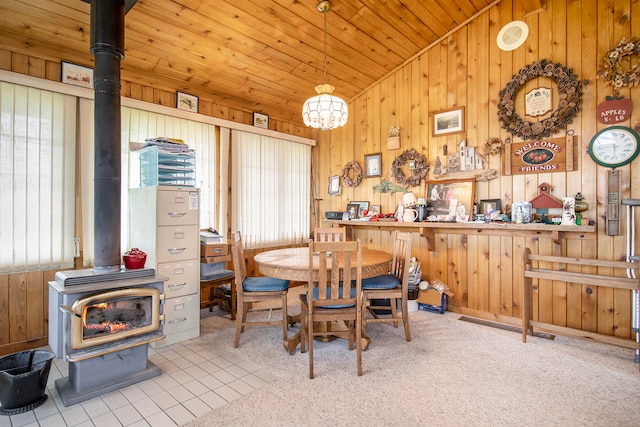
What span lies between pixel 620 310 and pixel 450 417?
2211 millimetres

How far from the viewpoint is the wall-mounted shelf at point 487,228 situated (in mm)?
3031

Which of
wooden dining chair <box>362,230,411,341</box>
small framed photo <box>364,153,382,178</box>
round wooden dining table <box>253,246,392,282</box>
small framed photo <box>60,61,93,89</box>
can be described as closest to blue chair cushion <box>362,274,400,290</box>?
wooden dining chair <box>362,230,411,341</box>

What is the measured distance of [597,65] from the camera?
302cm

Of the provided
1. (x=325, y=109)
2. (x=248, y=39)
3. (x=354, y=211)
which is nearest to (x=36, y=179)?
(x=248, y=39)

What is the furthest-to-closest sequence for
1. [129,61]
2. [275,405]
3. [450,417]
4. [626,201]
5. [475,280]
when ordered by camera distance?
[475,280]
[129,61]
[626,201]
[275,405]
[450,417]

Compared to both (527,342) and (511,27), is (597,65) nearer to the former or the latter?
(511,27)

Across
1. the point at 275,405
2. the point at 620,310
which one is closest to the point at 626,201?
the point at 620,310

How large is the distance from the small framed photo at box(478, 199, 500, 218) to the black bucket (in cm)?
393

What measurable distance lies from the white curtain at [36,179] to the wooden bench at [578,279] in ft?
13.6

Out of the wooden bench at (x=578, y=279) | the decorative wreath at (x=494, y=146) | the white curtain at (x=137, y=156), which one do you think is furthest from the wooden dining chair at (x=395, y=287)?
the white curtain at (x=137, y=156)

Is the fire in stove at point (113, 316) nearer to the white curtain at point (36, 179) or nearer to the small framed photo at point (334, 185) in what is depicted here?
the white curtain at point (36, 179)

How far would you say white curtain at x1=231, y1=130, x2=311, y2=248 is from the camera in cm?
438

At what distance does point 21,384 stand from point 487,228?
3977mm

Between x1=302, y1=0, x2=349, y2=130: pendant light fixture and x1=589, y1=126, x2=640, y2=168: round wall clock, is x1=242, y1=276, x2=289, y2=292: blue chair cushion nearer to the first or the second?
x1=302, y1=0, x2=349, y2=130: pendant light fixture
